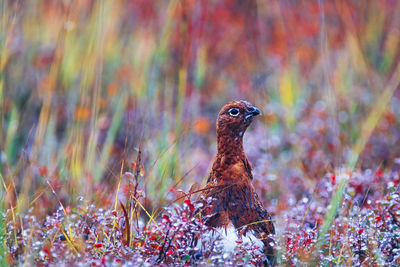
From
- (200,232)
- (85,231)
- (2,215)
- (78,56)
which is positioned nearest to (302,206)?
(200,232)

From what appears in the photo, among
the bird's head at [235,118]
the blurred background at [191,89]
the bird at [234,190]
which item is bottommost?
the bird at [234,190]

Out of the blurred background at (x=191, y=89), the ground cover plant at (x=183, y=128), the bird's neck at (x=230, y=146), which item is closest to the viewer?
the ground cover plant at (x=183, y=128)

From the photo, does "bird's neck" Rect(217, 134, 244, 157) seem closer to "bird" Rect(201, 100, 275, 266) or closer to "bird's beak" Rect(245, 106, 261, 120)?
"bird" Rect(201, 100, 275, 266)

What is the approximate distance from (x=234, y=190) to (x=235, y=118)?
316mm

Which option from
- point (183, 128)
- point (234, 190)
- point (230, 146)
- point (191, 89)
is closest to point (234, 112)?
point (230, 146)

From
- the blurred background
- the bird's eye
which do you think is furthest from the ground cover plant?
the bird's eye

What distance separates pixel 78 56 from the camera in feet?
15.8

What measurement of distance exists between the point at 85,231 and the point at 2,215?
0.35 m

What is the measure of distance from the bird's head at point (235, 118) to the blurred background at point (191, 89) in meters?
0.57

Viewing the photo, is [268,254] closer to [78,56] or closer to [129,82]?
[129,82]

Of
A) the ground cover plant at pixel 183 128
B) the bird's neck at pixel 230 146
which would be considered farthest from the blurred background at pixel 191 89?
the bird's neck at pixel 230 146

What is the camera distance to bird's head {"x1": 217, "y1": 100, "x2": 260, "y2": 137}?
2.56 meters

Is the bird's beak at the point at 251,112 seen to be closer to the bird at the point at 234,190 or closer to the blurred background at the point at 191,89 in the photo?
the bird at the point at 234,190

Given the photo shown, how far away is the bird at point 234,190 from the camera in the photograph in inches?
96.6
